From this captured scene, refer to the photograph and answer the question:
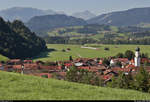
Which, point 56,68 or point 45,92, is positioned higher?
point 45,92

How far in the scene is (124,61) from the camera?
315ft

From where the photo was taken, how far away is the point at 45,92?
1362 cm

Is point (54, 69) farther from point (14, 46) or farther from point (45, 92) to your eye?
point (45, 92)

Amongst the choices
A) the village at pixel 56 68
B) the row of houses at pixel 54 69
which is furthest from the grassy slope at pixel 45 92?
the row of houses at pixel 54 69

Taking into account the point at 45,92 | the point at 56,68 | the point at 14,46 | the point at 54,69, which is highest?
the point at 45,92

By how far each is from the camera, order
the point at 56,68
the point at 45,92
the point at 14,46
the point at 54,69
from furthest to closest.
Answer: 1. the point at 14,46
2. the point at 56,68
3. the point at 54,69
4. the point at 45,92

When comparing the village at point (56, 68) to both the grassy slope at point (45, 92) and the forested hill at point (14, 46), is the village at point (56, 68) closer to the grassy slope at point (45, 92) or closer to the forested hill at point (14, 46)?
the forested hill at point (14, 46)

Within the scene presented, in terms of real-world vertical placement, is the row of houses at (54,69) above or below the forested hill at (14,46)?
below

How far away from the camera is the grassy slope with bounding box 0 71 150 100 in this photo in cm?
1254

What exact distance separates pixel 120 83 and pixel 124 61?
61836 mm

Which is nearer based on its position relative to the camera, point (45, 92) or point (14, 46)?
point (45, 92)

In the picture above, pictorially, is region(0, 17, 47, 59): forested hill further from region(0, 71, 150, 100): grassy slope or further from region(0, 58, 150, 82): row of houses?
region(0, 71, 150, 100): grassy slope

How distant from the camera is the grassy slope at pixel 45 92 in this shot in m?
12.5

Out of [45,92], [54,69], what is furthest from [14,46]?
[45,92]
